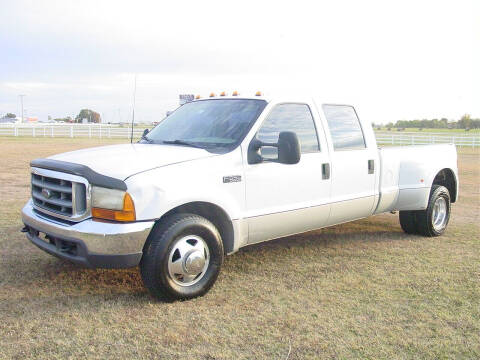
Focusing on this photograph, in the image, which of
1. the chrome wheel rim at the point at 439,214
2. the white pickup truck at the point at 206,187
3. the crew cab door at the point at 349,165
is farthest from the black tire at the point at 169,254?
the chrome wheel rim at the point at 439,214

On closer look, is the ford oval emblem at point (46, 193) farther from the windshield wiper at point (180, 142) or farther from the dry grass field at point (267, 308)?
the windshield wiper at point (180, 142)

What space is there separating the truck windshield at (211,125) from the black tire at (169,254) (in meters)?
0.80

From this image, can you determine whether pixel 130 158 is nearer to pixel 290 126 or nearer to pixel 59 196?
pixel 59 196

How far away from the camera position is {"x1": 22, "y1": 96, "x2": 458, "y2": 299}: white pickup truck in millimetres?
3797

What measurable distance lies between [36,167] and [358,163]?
11.0ft

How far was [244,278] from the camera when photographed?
4.76 meters

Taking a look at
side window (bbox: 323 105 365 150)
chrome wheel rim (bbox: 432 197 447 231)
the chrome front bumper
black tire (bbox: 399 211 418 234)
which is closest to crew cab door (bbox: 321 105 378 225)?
side window (bbox: 323 105 365 150)

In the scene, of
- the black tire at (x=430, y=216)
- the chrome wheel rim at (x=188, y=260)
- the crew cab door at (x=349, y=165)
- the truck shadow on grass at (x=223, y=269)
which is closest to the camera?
the chrome wheel rim at (x=188, y=260)

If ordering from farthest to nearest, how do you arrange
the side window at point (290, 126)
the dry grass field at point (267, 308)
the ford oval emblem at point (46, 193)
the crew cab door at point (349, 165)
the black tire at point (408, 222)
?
the black tire at point (408, 222) < the crew cab door at point (349, 165) < the side window at point (290, 126) < the ford oval emblem at point (46, 193) < the dry grass field at point (267, 308)

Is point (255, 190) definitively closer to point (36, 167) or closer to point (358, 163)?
point (358, 163)

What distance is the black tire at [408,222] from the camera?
6.64 m

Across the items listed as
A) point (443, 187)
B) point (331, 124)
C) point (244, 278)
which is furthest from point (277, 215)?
point (443, 187)

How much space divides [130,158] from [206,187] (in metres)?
0.71

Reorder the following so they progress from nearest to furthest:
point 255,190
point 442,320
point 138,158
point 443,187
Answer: point 442,320 < point 138,158 < point 255,190 < point 443,187
